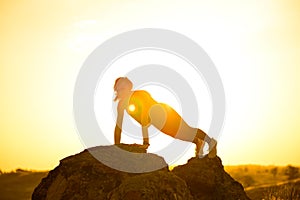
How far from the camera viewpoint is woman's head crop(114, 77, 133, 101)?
30.0 ft

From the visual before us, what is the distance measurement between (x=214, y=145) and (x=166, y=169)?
1772 millimetres

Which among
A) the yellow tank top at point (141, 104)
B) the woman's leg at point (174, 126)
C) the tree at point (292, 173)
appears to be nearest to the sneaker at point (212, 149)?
the woman's leg at point (174, 126)

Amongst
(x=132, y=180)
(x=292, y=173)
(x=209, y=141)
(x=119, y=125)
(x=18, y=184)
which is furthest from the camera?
(x=18, y=184)

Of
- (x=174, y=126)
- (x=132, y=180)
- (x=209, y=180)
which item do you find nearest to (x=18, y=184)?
(x=174, y=126)

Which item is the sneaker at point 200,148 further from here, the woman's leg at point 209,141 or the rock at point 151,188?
the rock at point 151,188

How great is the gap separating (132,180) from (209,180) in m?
2.49

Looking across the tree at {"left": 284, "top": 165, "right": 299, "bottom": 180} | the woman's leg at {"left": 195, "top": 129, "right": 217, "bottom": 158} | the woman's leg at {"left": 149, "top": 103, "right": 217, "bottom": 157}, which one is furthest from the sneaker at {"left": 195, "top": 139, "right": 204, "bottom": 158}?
the tree at {"left": 284, "top": 165, "right": 299, "bottom": 180}

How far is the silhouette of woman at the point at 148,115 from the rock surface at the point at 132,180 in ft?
1.78

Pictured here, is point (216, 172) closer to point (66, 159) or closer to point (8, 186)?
point (66, 159)

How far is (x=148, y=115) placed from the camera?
921 cm

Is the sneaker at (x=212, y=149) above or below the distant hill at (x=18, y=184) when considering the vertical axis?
above

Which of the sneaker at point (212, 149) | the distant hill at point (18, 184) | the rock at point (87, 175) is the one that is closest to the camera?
the rock at point (87, 175)

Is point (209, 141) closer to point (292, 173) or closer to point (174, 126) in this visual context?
point (174, 126)

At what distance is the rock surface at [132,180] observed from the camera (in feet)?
23.3
